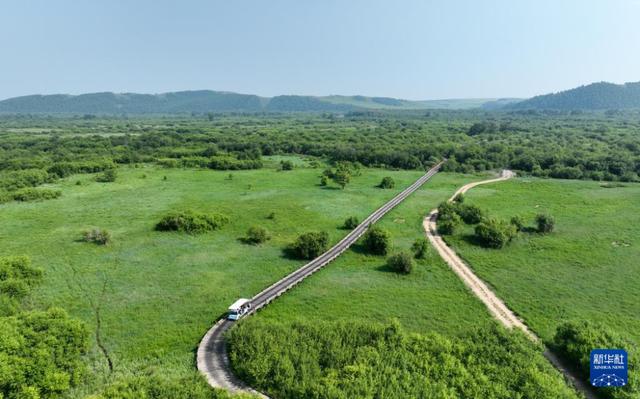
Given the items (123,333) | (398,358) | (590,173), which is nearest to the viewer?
(398,358)

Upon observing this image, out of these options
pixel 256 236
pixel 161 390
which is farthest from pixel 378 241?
pixel 161 390

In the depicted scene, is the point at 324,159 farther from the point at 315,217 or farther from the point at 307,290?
the point at 307,290

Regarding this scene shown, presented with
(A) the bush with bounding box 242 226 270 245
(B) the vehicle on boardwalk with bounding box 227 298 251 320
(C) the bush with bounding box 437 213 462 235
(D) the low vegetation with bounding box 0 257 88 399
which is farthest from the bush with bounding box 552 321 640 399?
(D) the low vegetation with bounding box 0 257 88 399

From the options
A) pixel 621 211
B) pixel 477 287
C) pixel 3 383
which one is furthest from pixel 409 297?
pixel 621 211

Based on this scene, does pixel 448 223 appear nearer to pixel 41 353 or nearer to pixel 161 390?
pixel 161 390

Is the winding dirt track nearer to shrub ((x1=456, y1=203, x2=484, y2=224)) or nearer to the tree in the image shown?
shrub ((x1=456, y1=203, x2=484, y2=224))
